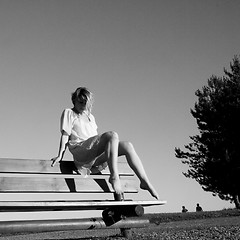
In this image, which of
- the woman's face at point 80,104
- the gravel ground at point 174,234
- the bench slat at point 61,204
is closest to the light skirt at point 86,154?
the woman's face at point 80,104

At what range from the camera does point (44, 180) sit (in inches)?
210

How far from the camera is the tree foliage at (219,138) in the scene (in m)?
30.2

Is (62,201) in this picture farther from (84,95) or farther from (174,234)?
(174,234)

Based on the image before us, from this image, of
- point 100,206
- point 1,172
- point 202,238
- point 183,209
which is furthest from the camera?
point 183,209

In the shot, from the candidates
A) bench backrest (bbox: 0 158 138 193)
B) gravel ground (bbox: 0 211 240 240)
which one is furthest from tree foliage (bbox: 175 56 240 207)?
bench backrest (bbox: 0 158 138 193)

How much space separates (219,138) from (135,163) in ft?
86.8

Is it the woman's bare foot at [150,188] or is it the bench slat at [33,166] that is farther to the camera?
the woman's bare foot at [150,188]

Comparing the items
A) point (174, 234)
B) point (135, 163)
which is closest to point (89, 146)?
point (135, 163)

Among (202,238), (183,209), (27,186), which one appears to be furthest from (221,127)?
(27,186)

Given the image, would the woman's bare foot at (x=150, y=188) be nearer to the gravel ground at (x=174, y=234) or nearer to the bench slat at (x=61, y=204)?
the bench slat at (x=61, y=204)

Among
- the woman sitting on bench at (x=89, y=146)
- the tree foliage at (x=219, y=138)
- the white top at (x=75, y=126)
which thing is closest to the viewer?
the woman sitting on bench at (x=89, y=146)

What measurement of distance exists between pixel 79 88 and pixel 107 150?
1171 mm

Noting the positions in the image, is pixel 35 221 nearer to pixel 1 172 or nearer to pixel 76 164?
pixel 1 172

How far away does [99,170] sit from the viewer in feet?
19.5
